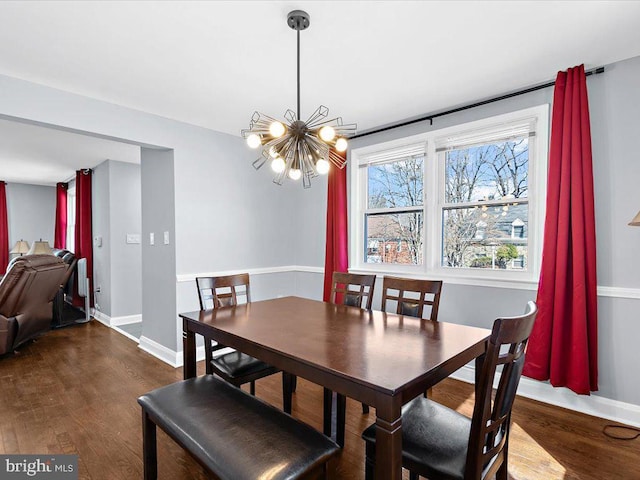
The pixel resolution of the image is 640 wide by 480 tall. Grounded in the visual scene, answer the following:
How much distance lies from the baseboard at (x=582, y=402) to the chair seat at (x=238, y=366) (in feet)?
6.62

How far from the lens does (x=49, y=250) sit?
5.61m

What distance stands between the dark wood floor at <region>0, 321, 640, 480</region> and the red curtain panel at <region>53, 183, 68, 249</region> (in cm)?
417

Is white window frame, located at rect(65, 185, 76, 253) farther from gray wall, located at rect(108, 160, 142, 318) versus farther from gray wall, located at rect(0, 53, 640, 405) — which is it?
gray wall, located at rect(0, 53, 640, 405)

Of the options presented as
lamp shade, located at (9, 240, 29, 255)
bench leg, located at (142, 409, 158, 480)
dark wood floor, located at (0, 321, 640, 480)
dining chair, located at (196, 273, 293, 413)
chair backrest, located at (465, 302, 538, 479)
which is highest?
lamp shade, located at (9, 240, 29, 255)

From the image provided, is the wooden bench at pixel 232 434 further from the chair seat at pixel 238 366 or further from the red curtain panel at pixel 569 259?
the red curtain panel at pixel 569 259

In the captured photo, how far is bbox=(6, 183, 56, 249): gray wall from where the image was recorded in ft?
22.3

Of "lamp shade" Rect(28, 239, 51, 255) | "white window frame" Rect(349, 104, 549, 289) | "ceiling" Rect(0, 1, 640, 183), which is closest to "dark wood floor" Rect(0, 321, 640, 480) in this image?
"white window frame" Rect(349, 104, 549, 289)

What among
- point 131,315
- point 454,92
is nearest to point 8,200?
point 131,315

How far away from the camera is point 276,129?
1.73 m

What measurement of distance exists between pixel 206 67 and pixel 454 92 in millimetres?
1932

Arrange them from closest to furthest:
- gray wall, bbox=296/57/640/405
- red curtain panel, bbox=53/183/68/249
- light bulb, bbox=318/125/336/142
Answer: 1. light bulb, bbox=318/125/336/142
2. gray wall, bbox=296/57/640/405
3. red curtain panel, bbox=53/183/68/249

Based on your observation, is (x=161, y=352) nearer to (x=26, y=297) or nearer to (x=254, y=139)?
(x=26, y=297)

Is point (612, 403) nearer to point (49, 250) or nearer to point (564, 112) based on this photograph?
point (564, 112)

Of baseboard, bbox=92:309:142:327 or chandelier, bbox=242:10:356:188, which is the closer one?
chandelier, bbox=242:10:356:188
